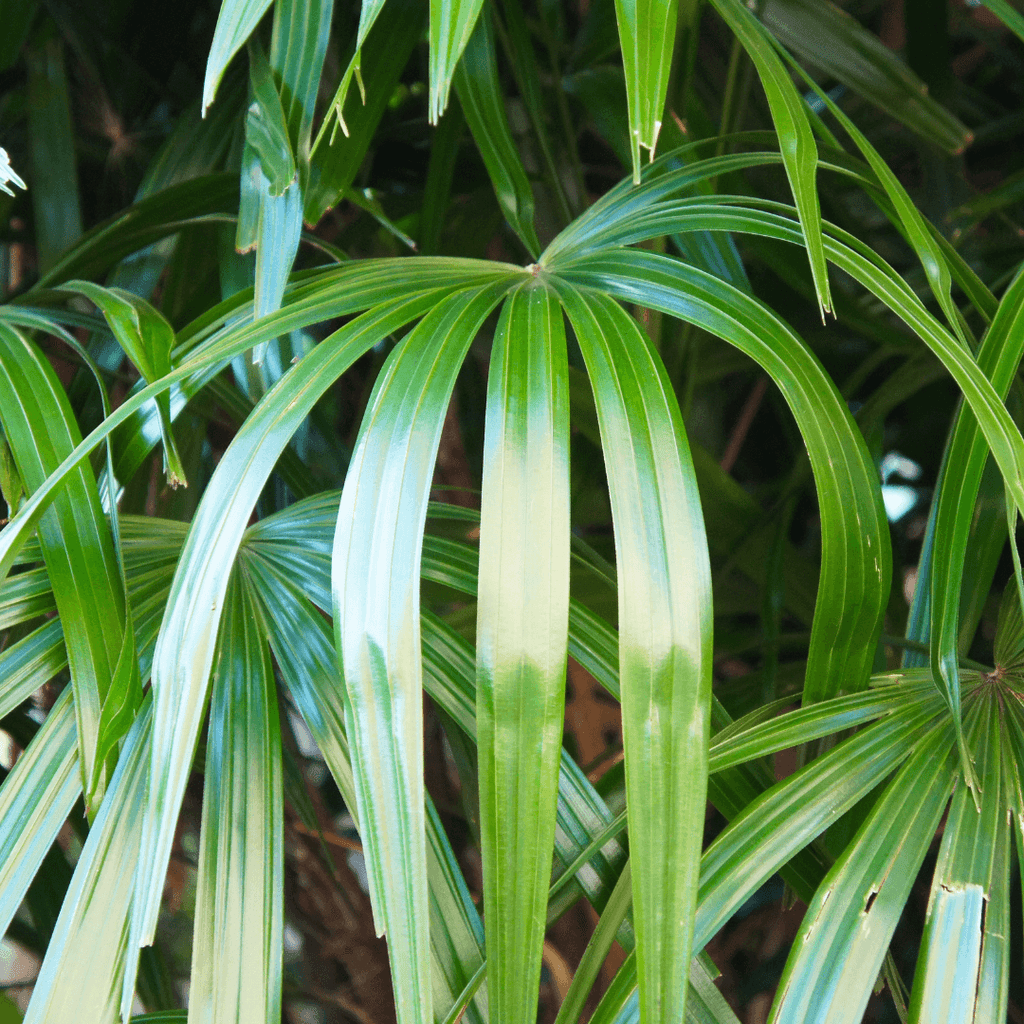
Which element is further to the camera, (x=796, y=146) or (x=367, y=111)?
(x=367, y=111)

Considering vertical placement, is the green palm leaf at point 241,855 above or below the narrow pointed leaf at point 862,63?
below

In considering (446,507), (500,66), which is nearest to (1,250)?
(500,66)

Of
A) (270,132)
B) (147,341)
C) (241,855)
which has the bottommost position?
(241,855)

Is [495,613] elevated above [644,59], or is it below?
below

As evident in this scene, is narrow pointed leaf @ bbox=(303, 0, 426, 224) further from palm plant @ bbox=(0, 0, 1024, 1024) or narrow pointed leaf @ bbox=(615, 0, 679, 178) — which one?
narrow pointed leaf @ bbox=(615, 0, 679, 178)

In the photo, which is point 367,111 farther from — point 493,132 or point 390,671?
point 390,671

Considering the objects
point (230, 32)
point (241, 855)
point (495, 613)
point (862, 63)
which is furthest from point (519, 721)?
point (862, 63)

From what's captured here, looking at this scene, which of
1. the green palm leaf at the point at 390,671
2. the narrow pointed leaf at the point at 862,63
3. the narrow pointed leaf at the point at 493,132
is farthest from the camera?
the narrow pointed leaf at the point at 862,63

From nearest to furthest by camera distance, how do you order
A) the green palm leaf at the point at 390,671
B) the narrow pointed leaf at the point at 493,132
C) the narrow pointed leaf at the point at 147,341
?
the green palm leaf at the point at 390,671, the narrow pointed leaf at the point at 147,341, the narrow pointed leaf at the point at 493,132

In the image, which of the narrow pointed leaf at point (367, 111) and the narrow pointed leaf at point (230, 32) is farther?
the narrow pointed leaf at point (367, 111)

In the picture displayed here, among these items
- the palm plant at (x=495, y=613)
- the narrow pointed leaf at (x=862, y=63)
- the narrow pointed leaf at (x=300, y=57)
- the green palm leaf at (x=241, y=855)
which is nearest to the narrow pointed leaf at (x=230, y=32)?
the palm plant at (x=495, y=613)

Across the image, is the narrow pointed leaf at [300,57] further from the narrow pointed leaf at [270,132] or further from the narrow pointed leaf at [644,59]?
the narrow pointed leaf at [644,59]

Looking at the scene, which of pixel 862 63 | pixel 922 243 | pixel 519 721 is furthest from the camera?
pixel 862 63

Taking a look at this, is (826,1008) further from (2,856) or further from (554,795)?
(2,856)
